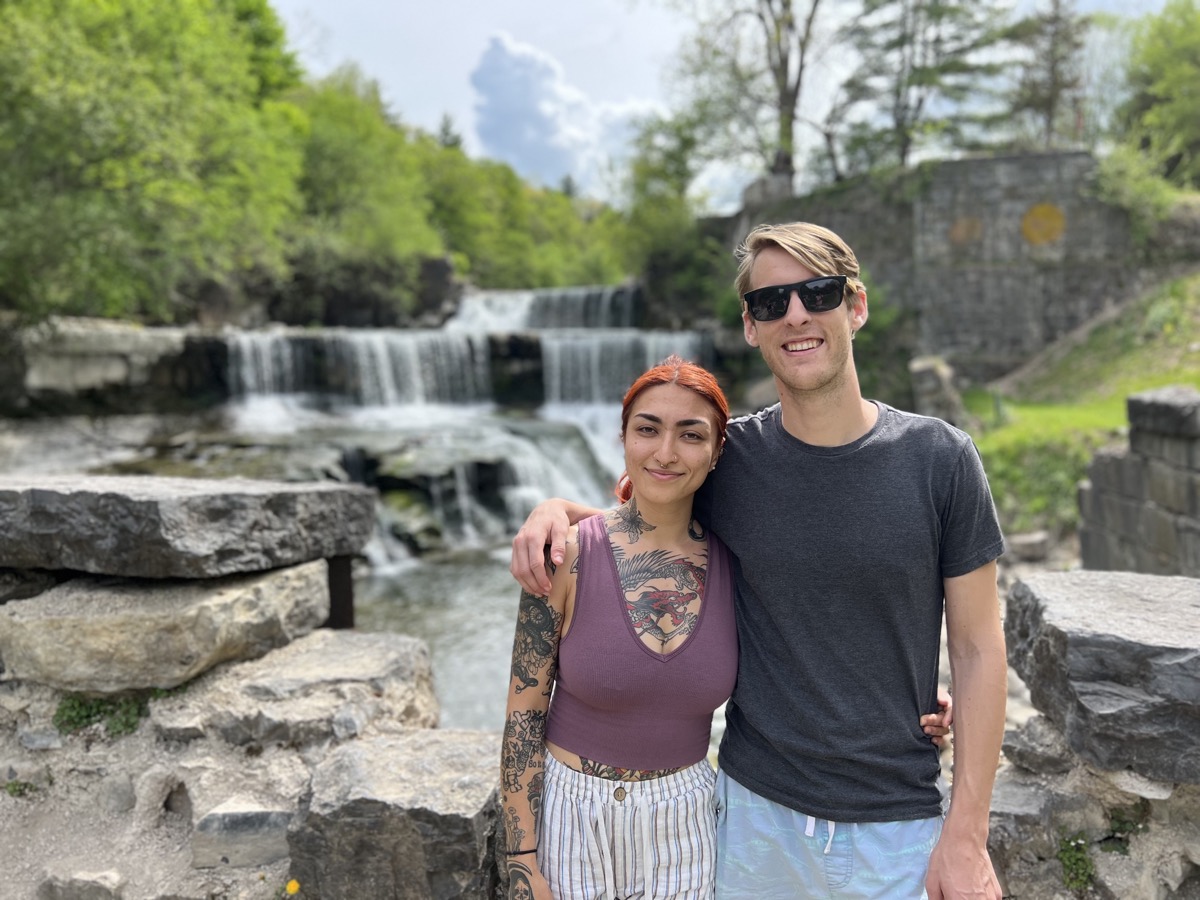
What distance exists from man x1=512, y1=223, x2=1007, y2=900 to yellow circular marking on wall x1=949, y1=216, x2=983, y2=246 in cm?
1577

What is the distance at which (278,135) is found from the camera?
19469 mm

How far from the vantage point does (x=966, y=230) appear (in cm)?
1527

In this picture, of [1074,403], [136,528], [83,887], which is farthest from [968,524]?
[1074,403]

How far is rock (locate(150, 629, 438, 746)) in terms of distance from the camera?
2346 millimetres

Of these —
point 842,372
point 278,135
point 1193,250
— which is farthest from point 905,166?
point 842,372

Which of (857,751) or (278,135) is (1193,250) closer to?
(857,751)

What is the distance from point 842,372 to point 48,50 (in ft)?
46.5

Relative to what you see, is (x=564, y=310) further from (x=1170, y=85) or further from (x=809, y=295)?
(x=809, y=295)

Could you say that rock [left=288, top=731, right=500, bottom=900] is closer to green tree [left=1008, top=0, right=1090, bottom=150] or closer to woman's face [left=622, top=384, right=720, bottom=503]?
woman's face [left=622, top=384, right=720, bottom=503]

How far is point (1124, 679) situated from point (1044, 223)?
15686 millimetres

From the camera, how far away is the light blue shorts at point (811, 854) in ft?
4.76

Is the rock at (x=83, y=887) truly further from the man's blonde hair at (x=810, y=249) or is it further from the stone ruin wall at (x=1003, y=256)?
the stone ruin wall at (x=1003, y=256)

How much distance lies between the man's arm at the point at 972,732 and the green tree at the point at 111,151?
1341 centimetres

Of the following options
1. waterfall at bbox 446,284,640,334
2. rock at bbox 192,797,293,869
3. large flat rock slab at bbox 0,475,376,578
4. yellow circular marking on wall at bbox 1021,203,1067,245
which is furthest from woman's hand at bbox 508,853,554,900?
waterfall at bbox 446,284,640,334
